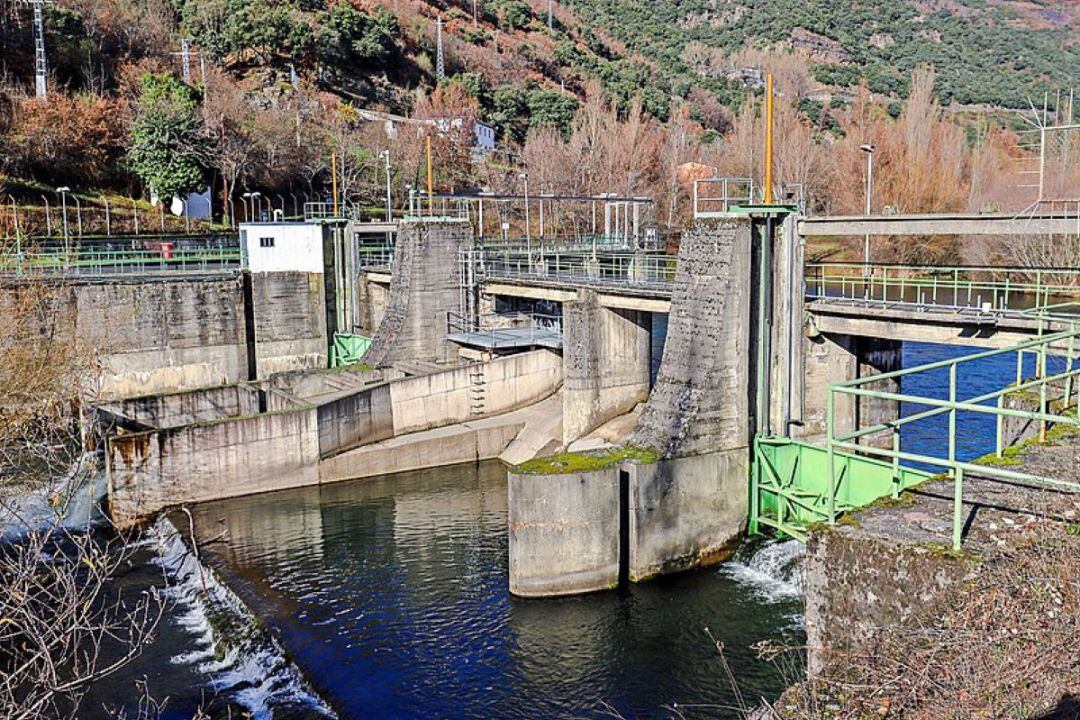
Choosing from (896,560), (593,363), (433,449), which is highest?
(896,560)

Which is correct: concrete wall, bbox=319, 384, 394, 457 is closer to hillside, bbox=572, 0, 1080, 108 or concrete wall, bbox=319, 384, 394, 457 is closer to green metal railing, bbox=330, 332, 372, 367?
green metal railing, bbox=330, 332, 372, 367

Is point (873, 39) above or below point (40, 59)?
above

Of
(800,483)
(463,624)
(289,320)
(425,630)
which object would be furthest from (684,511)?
(289,320)

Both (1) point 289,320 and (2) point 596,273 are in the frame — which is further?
(1) point 289,320

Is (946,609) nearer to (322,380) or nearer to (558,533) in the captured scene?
(558,533)

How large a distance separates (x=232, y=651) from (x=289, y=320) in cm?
2517

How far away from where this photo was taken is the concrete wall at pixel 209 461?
2423 cm

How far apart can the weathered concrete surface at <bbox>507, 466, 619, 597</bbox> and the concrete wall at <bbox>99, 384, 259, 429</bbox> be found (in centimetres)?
1258

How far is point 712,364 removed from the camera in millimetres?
20391

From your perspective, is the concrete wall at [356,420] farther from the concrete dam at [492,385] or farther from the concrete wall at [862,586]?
the concrete wall at [862,586]

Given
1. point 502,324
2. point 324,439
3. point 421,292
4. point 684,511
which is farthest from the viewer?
point 502,324

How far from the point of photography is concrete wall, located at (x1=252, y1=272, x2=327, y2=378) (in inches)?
1582

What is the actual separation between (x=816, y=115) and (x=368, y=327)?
73749 millimetres

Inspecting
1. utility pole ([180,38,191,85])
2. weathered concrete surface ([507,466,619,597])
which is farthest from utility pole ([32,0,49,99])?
weathered concrete surface ([507,466,619,597])
